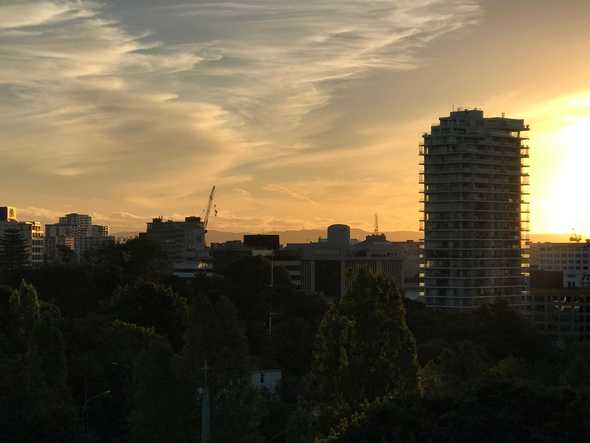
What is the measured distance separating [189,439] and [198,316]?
5882 millimetres

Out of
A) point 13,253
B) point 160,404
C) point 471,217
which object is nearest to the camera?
point 160,404

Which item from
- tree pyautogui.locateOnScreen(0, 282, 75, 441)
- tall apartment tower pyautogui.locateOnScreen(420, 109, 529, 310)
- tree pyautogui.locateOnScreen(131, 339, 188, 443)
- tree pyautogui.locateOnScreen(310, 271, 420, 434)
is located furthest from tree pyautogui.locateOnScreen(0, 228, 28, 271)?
tree pyautogui.locateOnScreen(310, 271, 420, 434)

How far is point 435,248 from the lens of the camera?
184 m

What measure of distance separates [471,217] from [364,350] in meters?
132

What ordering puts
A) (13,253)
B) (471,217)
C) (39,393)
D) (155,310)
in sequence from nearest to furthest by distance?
(39,393) → (155,310) → (13,253) → (471,217)

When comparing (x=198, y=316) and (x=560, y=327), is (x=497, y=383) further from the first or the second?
(x=560, y=327)

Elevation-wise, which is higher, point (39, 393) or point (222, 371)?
point (222, 371)

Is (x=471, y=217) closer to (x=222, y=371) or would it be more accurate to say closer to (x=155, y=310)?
(x=155, y=310)

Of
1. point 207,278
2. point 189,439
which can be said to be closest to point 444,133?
point 207,278

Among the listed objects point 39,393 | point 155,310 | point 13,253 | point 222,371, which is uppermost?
point 13,253

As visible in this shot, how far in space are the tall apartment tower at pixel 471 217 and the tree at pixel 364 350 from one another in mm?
127993

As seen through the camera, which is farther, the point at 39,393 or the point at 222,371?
the point at 39,393

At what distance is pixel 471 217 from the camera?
183250 millimetres

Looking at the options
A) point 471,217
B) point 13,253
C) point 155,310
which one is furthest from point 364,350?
point 471,217
